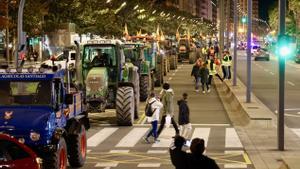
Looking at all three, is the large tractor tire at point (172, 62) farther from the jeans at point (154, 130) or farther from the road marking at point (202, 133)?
the jeans at point (154, 130)

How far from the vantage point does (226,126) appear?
974 inches

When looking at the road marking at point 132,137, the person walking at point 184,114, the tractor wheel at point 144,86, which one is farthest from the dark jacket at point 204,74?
the person walking at point 184,114

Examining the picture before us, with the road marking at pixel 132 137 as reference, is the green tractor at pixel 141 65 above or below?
above

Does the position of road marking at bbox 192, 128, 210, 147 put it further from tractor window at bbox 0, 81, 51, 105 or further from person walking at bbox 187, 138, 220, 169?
person walking at bbox 187, 138, 220, 169

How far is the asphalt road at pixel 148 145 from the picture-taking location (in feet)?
56.0

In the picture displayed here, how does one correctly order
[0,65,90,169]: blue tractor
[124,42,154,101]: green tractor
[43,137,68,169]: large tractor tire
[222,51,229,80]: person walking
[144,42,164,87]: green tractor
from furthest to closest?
1. [222,51,229,80]: person walking
2. [144,42,164,87]: green tractor
3. [124,42,154,101]: green tractor
4. [0,65,90,169]: blue tractor
5. [43,137,68,169]: large tractor tire

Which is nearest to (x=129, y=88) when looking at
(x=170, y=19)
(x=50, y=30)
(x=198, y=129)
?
(x=198, y=129)

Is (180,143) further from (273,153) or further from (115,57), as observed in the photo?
(115,57)

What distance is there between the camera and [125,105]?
Result: 78.5 ft

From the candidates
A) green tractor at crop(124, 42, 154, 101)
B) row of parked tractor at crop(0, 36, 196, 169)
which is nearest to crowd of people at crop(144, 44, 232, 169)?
row of parked tractor at crop(0, 36, 196, 169)

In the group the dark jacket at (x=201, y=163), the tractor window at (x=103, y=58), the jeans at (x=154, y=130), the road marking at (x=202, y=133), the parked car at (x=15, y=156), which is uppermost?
the tractor window at (x=103, y=58)

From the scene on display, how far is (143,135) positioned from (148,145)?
212 centimetres

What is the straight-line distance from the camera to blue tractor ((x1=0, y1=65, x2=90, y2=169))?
45.4 feet

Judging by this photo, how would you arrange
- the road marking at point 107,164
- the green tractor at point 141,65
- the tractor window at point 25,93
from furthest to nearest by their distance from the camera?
the green tractor at point 141,65 < the road marking at point 107,164 < the tractor window at point 25,93
